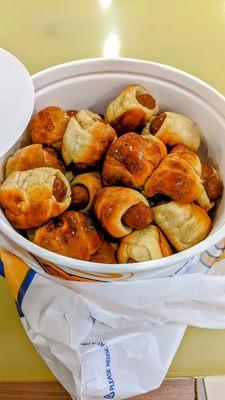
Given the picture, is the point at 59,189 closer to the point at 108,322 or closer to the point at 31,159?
the point at 31,159

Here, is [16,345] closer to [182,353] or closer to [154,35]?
[182,353]

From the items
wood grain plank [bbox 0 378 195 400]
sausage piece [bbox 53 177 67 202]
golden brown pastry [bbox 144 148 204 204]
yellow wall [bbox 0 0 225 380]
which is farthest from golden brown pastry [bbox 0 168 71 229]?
yellow wall [bbox 0 0 225 380]

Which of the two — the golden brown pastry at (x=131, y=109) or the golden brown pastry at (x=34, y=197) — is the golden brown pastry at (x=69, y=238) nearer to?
the golden brown pastry at (x=34, y=197)

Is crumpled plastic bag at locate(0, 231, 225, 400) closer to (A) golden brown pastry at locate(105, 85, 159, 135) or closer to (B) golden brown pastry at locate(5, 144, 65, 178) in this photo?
(B) golden brown pastry at locate(5, 144, 65, 178)

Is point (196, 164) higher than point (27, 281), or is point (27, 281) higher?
point (196, 164)

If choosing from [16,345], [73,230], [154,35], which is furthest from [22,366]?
[154,35]

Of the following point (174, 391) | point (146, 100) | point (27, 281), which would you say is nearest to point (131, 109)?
point (146, 100)
